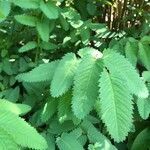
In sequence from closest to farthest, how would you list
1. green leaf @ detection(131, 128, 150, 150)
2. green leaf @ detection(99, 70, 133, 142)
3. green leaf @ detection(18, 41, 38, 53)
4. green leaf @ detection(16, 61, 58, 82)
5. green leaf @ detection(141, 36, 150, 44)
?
green leaf @ detection(99, 70, 133, 142) < green leaf @ detection(16, 61, 58, 82) < green leaf @ detection(141, 36, 150, 44) < green leaf @ detection(18, 41, 38, 53) < green leaf @ detection(131, 128, 150, 150)

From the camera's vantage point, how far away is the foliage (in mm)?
1604

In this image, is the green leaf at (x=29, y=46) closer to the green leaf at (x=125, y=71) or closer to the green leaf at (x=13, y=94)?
the green leaf at (x=13, y=94)

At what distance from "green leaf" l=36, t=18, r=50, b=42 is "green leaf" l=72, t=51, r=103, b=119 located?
1.75 ft

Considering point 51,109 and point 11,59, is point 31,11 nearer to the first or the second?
point 11,59

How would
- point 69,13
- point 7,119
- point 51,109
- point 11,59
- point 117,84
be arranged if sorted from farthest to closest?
1. point 11,59
2. point 69,13
3. point 51,109
4. point 117,84
5. point 7,119

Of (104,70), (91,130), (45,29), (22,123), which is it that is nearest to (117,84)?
(104,70)

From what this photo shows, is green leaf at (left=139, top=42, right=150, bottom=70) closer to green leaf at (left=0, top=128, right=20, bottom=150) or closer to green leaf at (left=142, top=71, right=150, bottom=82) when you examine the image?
green leaf at (left=142, top=71, right=150, bottom=82)

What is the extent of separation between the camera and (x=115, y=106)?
63.0 inches

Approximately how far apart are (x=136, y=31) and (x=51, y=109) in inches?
37.2

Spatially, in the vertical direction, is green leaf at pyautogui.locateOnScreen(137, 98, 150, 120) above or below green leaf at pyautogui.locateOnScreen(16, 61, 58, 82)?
below

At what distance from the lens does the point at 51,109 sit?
6.50 feet

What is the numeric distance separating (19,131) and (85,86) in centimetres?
35

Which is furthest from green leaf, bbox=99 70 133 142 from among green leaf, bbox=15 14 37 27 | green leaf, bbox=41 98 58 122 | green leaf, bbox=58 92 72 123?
green leaf, bbox=15 14 37 27

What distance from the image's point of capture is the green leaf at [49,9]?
208 cm
